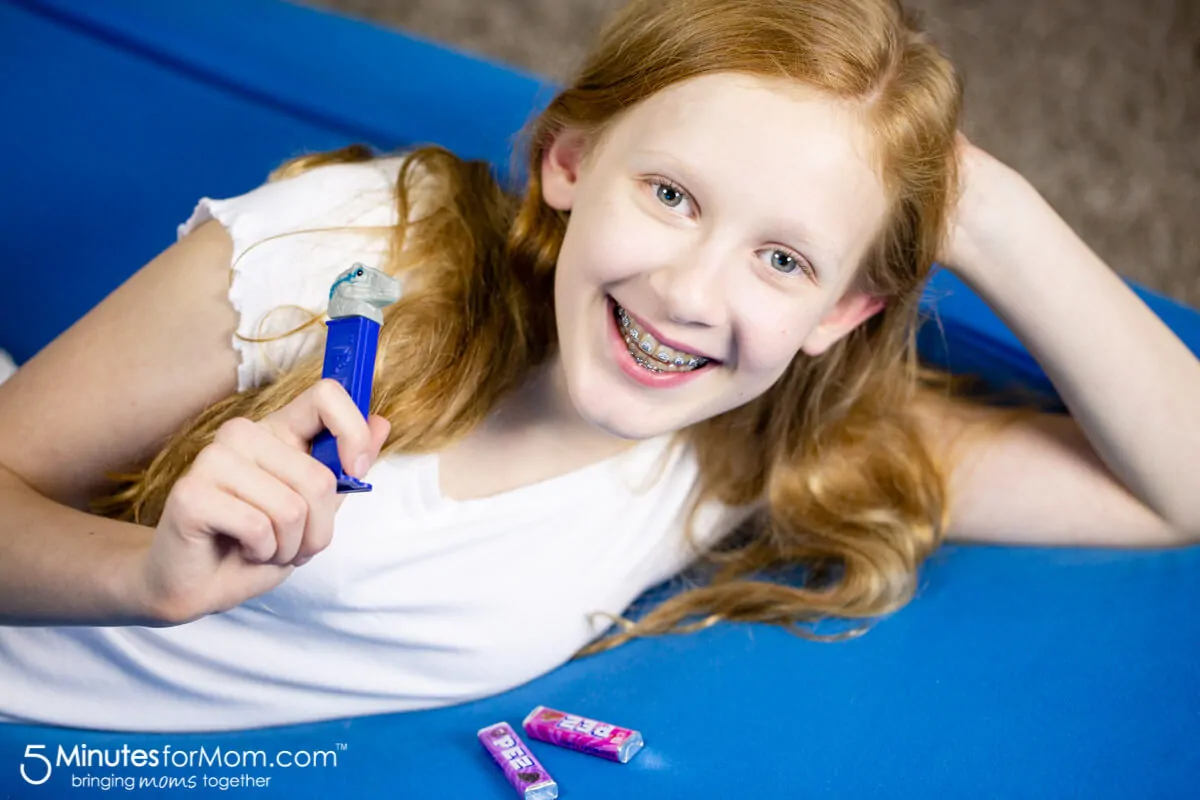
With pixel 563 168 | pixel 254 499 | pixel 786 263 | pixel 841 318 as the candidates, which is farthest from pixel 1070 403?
pixel 254 499

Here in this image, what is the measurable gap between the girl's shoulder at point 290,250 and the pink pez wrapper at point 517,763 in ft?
1.13

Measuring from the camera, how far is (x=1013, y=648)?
47.1 inches

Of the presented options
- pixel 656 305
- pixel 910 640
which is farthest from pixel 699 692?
pixel 656 305

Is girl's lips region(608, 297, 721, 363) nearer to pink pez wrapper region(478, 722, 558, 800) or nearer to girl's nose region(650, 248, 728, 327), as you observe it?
girl's nose region(650, 248, 728, 327)

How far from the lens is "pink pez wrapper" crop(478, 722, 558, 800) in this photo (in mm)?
999

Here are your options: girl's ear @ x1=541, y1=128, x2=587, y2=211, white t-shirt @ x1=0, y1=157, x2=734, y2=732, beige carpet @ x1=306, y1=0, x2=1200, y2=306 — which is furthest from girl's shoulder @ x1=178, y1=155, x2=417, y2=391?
beige carpet @ x1=306, y1=0, x2=1200, y2=306

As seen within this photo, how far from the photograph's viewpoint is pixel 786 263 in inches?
39.9

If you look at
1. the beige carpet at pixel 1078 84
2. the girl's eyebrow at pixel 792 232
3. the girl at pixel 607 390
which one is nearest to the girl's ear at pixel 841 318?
the girl at pixel 607 390

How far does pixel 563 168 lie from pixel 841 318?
0.28 meters

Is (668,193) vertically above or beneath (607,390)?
above

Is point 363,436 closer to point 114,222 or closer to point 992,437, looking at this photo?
point 992,437

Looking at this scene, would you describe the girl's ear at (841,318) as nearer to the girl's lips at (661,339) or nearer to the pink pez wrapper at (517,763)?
the girl's lips at (661,339)

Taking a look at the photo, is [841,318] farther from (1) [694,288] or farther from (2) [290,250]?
(2) [290,250]

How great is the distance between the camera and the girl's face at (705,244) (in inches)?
38.4
